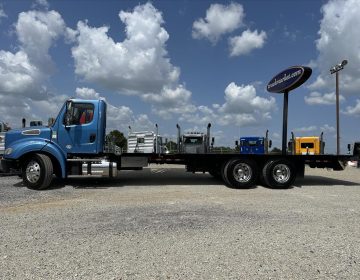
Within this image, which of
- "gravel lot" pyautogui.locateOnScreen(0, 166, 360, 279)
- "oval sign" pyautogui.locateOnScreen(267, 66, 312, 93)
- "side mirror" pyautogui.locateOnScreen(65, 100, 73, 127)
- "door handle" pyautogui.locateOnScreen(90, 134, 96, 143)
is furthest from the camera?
"oval sign" pyautogui.locateOnScreen(267, 66, 312, 93)

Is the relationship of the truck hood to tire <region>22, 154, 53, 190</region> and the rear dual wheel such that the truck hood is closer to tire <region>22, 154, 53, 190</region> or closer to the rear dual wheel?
tire <region>22, 154, 53, 190</region>

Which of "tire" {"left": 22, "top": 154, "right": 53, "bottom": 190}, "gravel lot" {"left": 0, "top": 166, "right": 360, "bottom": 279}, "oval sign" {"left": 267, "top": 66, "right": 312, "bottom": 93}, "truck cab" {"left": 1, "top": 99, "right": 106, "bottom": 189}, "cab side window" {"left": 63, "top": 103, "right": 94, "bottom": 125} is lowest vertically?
"gravel lot" {"left": 0, "top": 166, "right": 360, "bottom": 279}

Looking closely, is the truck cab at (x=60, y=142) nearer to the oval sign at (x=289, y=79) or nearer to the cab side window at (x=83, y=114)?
the cab side window at (x=83, y=114)

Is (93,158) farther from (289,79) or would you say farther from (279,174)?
(289,79)

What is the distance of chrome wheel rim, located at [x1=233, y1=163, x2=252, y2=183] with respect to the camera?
518 inches

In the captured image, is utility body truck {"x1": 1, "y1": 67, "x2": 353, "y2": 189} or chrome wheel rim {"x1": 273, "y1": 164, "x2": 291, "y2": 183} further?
chrome wheel rim {"x1": 273, "y1": 164, "x2": 291, "y2": 183}

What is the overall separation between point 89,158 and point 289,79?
8.43 metres

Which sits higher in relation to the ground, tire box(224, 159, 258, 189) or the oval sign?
the oval sign

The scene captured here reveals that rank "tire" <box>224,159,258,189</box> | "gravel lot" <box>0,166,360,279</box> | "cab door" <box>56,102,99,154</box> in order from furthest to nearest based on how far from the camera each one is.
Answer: "tire" <box>224,159,258,189</box> → "cab door" <box>56,102,99,154</box> → "gravel lot" <box>0,166,360,279</box>

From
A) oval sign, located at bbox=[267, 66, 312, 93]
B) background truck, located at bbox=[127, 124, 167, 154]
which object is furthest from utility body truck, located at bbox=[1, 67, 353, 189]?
background truck, located at bbox=[127, 124, 167, 154]

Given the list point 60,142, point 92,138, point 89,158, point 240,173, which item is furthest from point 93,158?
point 240,173

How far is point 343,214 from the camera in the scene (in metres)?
8.27

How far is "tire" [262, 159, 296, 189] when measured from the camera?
1318 centimetres

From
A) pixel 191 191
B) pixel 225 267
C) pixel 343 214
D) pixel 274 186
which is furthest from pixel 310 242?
pixel 274 186
